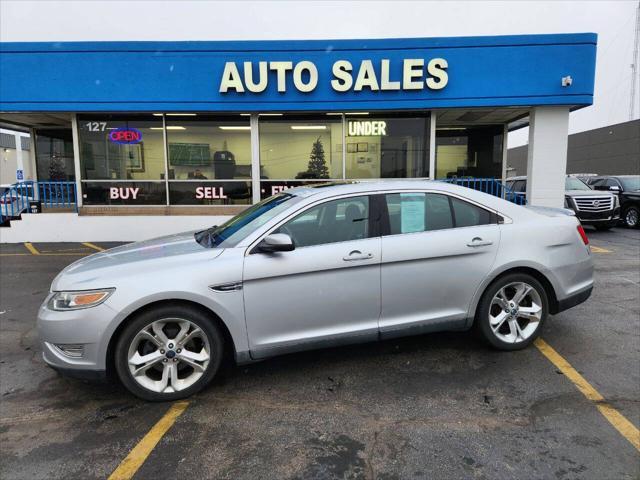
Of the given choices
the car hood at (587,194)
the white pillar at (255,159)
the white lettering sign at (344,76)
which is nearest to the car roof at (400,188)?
the white lettering sign at (344,76)

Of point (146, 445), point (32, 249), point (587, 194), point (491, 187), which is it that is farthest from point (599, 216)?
point (32, 249)

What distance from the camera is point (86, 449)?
9.39ft

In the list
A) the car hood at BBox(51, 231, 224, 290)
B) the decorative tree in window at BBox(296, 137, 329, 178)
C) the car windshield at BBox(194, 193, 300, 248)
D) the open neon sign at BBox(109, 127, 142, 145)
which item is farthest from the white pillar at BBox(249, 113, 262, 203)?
the car hood at BBox(51, 231, 224, 290)

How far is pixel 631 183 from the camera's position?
15625 millimetres

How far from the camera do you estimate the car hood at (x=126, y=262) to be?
340cm

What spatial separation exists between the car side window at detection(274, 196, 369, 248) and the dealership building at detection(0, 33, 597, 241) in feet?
26.6

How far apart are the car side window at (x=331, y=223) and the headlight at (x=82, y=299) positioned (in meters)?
1.36

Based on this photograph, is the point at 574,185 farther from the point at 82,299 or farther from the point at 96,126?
the point at 82,299

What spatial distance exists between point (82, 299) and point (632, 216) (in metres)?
16.7

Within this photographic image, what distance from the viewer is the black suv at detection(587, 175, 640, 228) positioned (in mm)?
14836

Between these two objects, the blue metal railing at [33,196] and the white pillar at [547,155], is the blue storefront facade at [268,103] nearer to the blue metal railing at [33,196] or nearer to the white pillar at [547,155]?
the white pillar at [547,155]

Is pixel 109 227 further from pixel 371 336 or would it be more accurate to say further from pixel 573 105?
pixel 573 105

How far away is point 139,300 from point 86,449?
983 millimetres

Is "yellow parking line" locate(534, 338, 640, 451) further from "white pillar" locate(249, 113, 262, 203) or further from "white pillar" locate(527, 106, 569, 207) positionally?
"white pillar" locate(249, 113, 262, 203)
